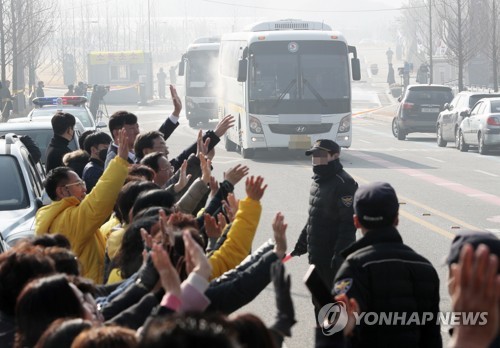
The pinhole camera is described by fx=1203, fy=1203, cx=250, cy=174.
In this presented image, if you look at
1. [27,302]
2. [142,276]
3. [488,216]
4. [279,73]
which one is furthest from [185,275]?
[279,73]

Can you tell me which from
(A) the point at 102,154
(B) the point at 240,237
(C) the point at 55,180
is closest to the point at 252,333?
(B) the point at 240,237

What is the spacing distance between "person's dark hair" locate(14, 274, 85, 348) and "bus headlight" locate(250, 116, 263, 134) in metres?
25.6

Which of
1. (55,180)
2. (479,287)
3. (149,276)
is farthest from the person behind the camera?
(55,180)

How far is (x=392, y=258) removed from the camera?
5.36m

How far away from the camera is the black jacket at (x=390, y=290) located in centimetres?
527

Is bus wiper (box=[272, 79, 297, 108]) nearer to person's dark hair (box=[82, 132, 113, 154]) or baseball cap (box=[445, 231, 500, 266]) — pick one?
person's dark hair (box=[82, 132, 113, 154])

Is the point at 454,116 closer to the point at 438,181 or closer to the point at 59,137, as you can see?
the point at 438,181

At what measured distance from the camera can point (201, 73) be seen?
5206 cm

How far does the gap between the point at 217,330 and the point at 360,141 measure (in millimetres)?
37446

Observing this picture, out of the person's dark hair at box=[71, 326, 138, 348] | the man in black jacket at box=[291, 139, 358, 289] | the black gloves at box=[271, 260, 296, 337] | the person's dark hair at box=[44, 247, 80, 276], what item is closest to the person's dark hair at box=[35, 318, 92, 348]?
the person's dark hair at box=[71, 326, 138, 348]

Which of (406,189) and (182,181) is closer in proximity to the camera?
(182,181)

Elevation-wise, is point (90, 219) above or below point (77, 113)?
above

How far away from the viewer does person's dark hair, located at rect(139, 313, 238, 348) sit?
285cm

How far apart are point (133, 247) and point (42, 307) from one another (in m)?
1.96
